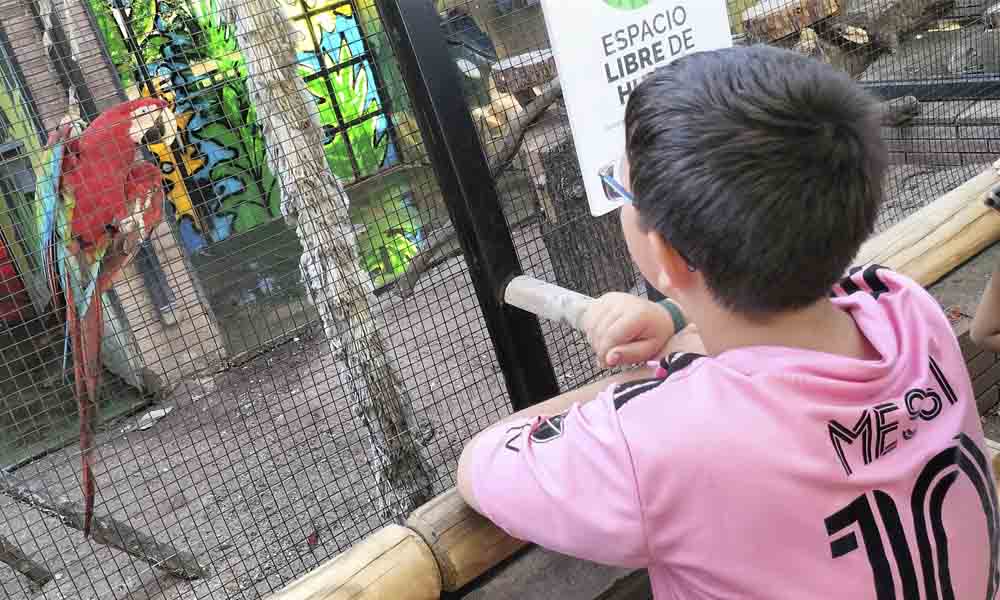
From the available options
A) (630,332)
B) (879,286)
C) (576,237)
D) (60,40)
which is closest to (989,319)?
(879,286)

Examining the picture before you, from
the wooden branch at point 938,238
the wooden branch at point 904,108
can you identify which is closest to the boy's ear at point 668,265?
the wooden branch at point 938,238

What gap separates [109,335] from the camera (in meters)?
4.01

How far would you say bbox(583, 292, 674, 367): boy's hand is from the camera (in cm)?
101

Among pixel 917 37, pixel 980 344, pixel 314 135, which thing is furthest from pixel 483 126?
pixel 917 37

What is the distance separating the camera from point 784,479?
70cm

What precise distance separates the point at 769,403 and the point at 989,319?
2.32 ft

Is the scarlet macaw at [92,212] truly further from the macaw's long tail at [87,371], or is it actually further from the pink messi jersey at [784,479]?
the pink messi jersey at [784,479]

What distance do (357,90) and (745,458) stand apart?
466 cm

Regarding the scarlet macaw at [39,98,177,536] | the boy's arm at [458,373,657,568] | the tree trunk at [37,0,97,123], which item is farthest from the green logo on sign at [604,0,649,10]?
the tree trunk at [37,0,97,123]

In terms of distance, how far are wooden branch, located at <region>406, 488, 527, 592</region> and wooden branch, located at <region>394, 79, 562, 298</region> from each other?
103 cm

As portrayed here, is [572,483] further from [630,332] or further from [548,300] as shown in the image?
[548,300]

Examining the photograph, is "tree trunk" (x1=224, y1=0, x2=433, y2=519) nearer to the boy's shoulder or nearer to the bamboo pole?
the bamboo pole

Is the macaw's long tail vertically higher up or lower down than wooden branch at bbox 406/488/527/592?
higher up

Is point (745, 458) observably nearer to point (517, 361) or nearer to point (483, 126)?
point (517, 361)
